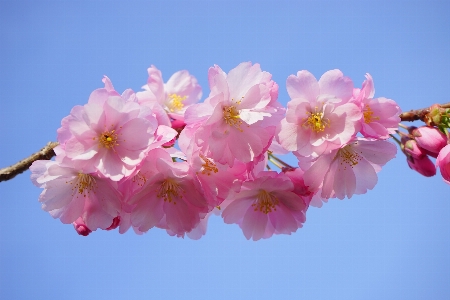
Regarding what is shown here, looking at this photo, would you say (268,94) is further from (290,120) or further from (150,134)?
(150,134)

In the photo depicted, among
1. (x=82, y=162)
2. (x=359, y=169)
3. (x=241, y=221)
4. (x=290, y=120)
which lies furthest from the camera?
(x=241, y=221)

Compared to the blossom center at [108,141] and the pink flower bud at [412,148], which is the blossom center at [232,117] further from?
the pink flower bud at [412,148]

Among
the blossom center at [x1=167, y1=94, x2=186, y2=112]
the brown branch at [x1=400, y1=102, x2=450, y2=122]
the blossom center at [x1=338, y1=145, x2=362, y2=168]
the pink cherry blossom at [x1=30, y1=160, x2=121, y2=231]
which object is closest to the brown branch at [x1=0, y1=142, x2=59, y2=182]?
the pink cherry blossom at [x1=30, y1=160, x2=121, y2=231]

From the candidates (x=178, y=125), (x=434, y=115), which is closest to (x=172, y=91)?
(x=178, y=125)

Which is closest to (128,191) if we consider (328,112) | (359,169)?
(328,112)

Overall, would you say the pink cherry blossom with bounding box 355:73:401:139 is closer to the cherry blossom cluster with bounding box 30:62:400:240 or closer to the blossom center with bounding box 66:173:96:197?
the cherry blossom cluster with bounding box 30:62:400:240
